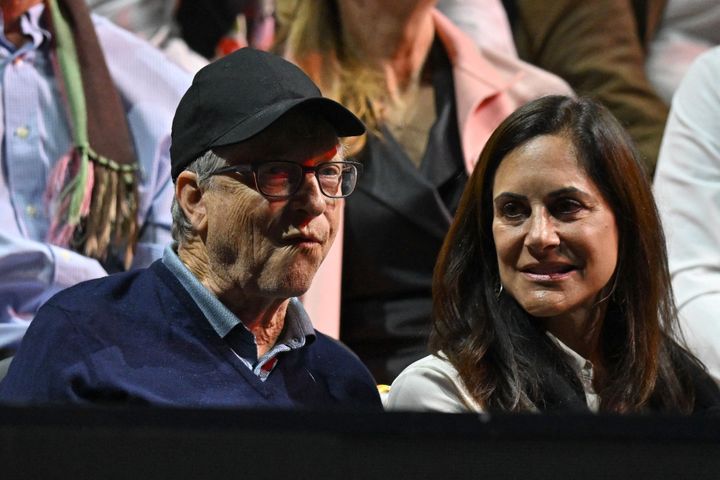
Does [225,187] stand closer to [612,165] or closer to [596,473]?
[612,165]

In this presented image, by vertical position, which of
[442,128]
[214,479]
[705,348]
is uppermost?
[214,479]

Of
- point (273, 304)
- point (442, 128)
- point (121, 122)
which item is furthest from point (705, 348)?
point (121, 122)

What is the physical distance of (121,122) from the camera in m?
2.24

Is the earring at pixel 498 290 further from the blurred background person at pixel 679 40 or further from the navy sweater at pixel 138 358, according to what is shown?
the blurred background person at pixel 679 40

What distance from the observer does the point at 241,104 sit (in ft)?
4.72

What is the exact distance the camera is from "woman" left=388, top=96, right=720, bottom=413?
1.48 meters

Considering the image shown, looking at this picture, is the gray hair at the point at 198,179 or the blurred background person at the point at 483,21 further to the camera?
the blurred background person at the point at 483,21

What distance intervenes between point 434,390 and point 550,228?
0.83 feet

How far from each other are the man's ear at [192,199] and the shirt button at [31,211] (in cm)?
74

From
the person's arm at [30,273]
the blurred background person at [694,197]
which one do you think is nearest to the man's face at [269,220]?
the person's arm at [30,273]

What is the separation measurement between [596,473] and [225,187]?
0.71 m

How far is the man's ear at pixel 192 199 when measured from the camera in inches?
58.2

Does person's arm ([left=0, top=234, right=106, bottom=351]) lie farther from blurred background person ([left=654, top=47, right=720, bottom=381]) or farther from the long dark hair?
blurred background person ([left=654, top=47, right=720, bottom=381])

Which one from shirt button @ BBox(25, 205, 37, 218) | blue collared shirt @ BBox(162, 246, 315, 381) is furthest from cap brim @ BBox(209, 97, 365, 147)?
shirt button @ BBox(25, 205, 37, 218)
